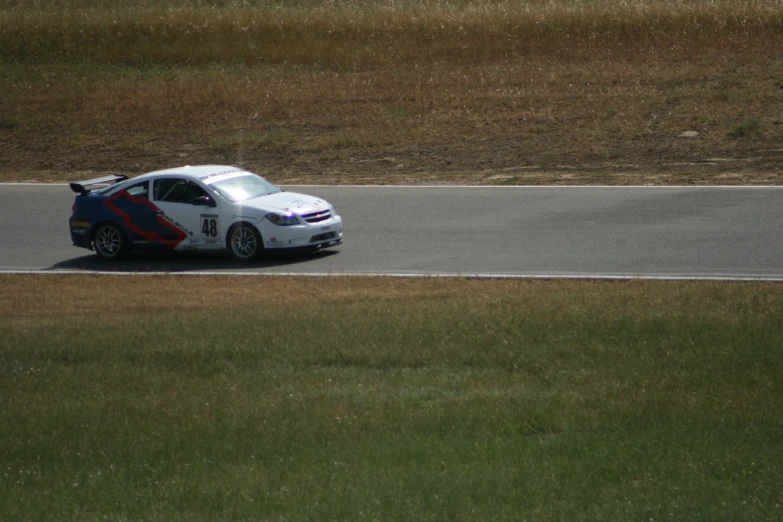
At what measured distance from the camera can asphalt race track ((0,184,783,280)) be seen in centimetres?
1407

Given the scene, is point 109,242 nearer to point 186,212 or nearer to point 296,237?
point 186,212

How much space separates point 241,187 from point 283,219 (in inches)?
50.2

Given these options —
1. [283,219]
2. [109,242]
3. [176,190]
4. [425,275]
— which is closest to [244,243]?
[283,219]

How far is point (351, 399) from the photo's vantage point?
27.7ft

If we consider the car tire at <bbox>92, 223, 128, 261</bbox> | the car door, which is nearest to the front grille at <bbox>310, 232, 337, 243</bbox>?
the car door

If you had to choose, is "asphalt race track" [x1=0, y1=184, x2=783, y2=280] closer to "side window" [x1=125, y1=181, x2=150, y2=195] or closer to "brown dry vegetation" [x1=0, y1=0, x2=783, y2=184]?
"side window" [x1=125, y1=181, x2=150, y2=195]

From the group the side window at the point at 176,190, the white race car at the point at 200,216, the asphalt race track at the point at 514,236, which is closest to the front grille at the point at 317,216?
the white race car at the point at 200,216

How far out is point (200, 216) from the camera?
15766 millimetres

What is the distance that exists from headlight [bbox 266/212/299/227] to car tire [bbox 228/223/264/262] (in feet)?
1.29

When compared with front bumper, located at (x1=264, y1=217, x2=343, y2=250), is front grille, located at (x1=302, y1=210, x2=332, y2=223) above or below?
above

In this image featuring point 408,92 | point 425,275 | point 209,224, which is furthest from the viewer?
point 408,92

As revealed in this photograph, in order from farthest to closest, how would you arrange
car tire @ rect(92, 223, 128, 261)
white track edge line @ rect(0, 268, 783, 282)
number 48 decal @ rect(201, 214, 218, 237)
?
car tire @ rect(92, 223, 128, 261) → number 48 decal @ rect(201, 214, 218, 237) → white track edge line @ rect(0, 268, 783, 282)

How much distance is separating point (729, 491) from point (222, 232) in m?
10.9

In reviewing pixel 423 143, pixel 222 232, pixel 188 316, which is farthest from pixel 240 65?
pixel 188 316
